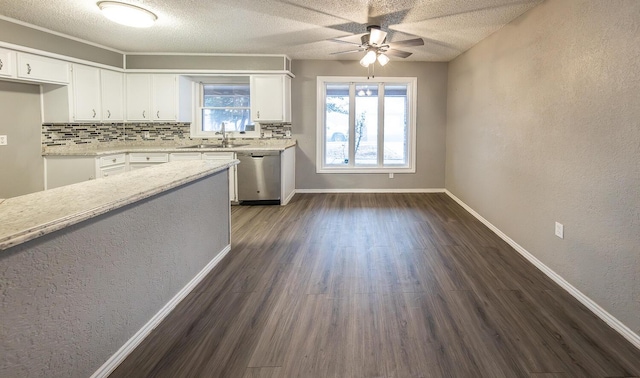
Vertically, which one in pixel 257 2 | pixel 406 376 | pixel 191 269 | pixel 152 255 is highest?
pixel 257 2

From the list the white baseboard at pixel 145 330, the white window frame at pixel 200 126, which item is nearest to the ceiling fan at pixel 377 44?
the white window frame at pixel 200 126

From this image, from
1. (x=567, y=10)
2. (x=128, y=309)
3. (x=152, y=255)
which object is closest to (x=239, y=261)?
(x=152, y=255)

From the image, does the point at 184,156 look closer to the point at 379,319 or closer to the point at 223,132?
the point at 223,132

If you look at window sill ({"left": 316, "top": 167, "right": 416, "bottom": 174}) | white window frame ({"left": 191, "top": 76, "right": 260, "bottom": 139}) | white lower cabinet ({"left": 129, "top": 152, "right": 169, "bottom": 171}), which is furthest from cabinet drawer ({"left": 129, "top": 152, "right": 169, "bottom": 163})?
window sill ({"left": 316, "top": 167, "right": 416, "bottom": 174})

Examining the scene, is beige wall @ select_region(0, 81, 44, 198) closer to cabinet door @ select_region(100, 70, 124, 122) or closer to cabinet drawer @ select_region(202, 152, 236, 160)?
cabinet door @ select_region(100, 70, 124, 122)

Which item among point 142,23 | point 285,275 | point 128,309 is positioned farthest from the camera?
point 142,23

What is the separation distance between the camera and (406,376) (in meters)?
1.81

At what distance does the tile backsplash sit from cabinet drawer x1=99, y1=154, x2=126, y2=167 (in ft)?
1.87

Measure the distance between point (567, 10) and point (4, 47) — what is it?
5373mm

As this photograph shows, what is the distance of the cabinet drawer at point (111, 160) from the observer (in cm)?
498

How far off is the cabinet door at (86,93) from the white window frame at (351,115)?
3.39 metres

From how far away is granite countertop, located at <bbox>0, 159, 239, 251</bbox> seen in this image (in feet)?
4.36

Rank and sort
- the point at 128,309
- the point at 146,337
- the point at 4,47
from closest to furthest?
1. the point at 128,309
2. the point at 146,337
3. the point at 4,47

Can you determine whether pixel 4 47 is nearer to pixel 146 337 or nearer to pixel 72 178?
pixel 72 178
